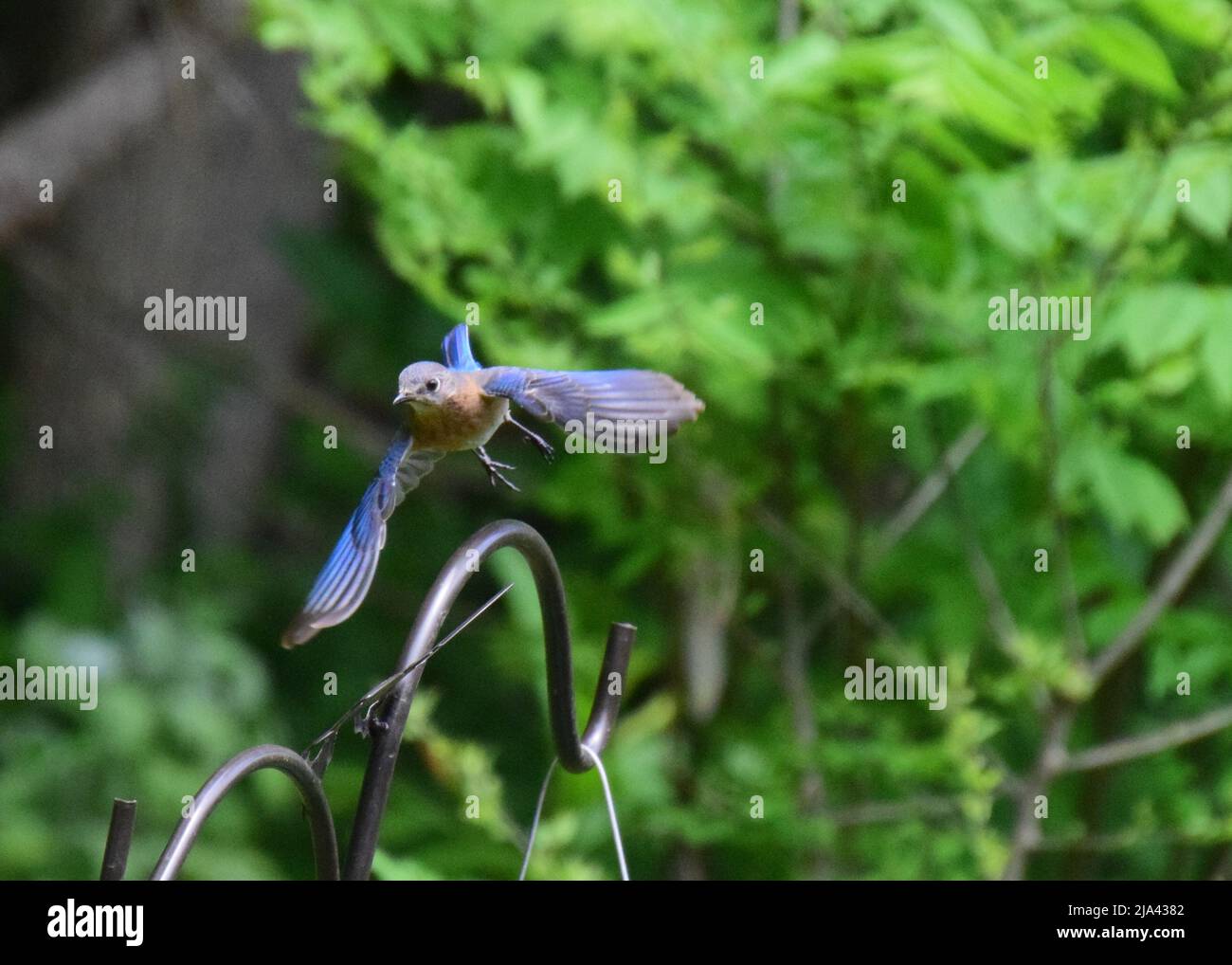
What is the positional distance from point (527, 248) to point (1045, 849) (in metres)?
1.41

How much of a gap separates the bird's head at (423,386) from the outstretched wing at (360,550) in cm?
4

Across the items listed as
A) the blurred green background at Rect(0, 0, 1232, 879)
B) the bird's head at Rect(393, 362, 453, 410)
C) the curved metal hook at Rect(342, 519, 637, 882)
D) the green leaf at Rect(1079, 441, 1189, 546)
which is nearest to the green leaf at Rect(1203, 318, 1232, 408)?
the blurred green background at Rect(0, 0, 1232, 879)

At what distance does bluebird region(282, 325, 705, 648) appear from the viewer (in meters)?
0.81

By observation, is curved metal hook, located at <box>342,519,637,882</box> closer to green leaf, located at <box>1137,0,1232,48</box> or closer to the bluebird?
the bluebird

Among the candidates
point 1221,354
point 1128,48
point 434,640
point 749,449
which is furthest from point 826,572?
point 434,640

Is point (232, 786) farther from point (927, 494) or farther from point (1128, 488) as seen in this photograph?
point (927, 494)

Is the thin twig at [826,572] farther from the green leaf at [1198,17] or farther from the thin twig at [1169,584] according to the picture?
the green leaf at [1198,17]

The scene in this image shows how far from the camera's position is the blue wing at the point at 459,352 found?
39.7 inches

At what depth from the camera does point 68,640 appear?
10.9 ft

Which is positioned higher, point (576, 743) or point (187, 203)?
point (187, 203)

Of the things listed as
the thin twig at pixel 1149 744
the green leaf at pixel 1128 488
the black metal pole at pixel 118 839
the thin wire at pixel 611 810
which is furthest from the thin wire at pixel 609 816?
the thin twig at pixel 1149 744

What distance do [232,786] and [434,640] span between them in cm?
18
